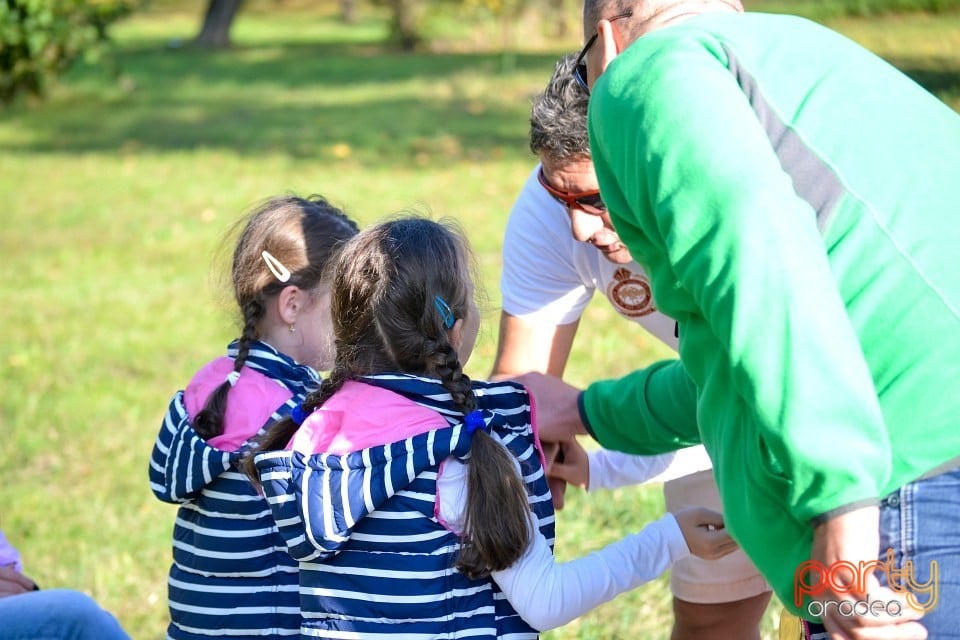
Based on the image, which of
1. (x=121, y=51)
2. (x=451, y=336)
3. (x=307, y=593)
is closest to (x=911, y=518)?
(x=451, y=336)

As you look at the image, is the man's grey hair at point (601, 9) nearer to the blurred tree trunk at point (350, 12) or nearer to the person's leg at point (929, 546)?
the person's leg at point (929, 546)

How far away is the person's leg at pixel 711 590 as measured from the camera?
2.90m

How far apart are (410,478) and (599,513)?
2.05m

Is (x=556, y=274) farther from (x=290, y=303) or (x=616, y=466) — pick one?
(x=290, y=303)

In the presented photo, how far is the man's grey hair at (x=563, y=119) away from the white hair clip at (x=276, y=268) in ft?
2.09

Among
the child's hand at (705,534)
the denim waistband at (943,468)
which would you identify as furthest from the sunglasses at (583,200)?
the denim waistband at (943,468)

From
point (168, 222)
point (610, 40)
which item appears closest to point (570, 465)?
point (610, 40)

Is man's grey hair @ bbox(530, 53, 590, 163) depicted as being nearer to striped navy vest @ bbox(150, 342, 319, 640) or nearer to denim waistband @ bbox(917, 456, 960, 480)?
striped navy vest @ bbox(150, 342, 319, 640)

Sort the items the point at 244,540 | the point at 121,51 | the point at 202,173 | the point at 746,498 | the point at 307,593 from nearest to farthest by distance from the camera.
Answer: the point at 746,498
the point at 307,593
the point at 244,540
the point at 202,173
the point at 121,51

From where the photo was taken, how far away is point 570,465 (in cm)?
266

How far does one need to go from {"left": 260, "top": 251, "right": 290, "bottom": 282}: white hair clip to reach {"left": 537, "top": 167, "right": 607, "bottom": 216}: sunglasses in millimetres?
626

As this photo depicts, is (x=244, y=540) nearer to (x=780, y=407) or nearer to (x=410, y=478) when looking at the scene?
(x=410, y=478)

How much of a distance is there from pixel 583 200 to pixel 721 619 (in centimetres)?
114

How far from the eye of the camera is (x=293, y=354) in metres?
2.63
